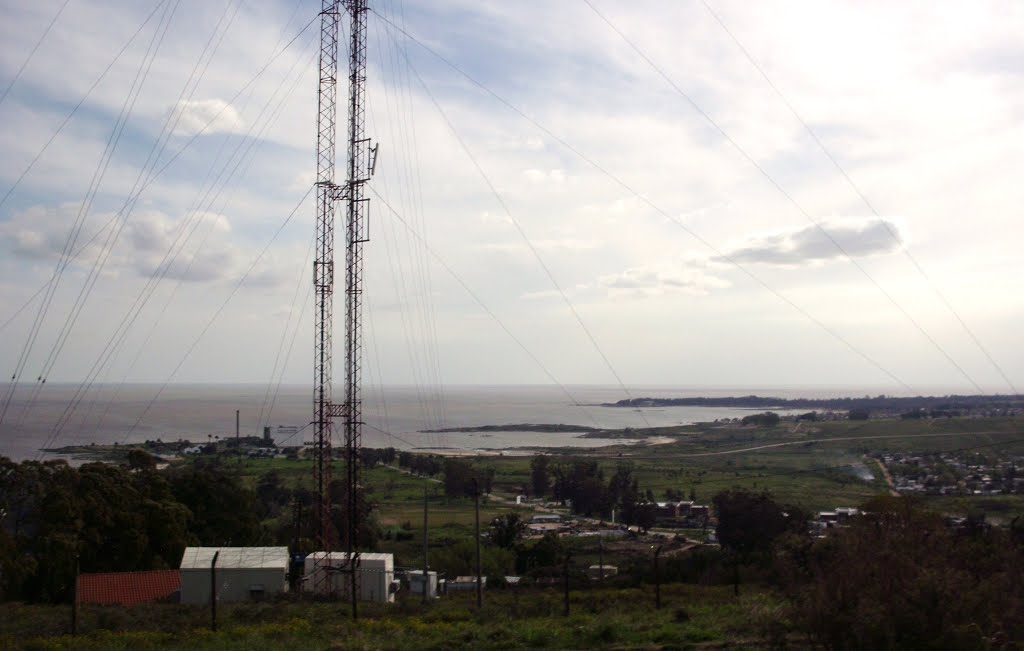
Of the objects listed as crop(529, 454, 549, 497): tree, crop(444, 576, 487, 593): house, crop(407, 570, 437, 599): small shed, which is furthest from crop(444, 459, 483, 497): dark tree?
crop(407, 570, 437, 599): small shed

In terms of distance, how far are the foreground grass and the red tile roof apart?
2572 millimetres

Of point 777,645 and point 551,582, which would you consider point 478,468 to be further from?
point 777,645

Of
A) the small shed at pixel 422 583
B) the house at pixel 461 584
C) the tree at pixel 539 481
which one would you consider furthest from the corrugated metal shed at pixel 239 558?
the tree at pixel 539 481

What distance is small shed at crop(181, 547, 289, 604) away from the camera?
14.8 metres

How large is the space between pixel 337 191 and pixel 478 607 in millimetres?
9538

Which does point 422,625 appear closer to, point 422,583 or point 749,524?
point 422,583

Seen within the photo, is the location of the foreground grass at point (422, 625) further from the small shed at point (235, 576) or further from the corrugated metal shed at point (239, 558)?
the corrugated metal shed at point (239, 558)

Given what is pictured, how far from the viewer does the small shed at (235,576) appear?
48.6 feet

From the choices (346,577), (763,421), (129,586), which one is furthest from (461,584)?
(763,421)

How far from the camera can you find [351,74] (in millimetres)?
16844

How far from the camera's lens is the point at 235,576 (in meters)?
15.4

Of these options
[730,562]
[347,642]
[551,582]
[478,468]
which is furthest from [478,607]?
[478,468]

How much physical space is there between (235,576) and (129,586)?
222cm

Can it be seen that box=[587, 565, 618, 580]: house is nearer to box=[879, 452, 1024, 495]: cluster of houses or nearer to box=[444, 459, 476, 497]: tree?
box=[879, 452, 1024, 495]: cluster of houses
